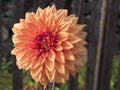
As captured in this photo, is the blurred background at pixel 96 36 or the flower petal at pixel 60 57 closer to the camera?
the flower petal at pixel 60 57

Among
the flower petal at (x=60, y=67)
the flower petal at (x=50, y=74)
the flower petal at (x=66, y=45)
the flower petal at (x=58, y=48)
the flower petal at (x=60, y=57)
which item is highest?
the flower petal at (x=66, y=45)

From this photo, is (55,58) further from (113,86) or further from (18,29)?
(113,86)

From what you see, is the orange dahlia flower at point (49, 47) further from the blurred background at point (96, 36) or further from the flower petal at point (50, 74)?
the blurred background at point (96, 36)

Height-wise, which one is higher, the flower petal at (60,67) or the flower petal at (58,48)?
the flower petal at (58,48)

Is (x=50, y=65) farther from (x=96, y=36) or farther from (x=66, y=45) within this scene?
(x=96, y=36)

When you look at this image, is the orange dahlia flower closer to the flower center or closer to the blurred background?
the flower center

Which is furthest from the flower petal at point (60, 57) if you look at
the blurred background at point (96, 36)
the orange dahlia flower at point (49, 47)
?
the blurred background at point (96, 36)

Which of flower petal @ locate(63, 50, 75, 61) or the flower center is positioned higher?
the flower center

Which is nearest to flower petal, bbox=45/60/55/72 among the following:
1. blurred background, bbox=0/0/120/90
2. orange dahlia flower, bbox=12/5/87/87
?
orange dahlia flower, bbox=12/5/87/87

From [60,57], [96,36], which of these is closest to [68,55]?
[60,57]
